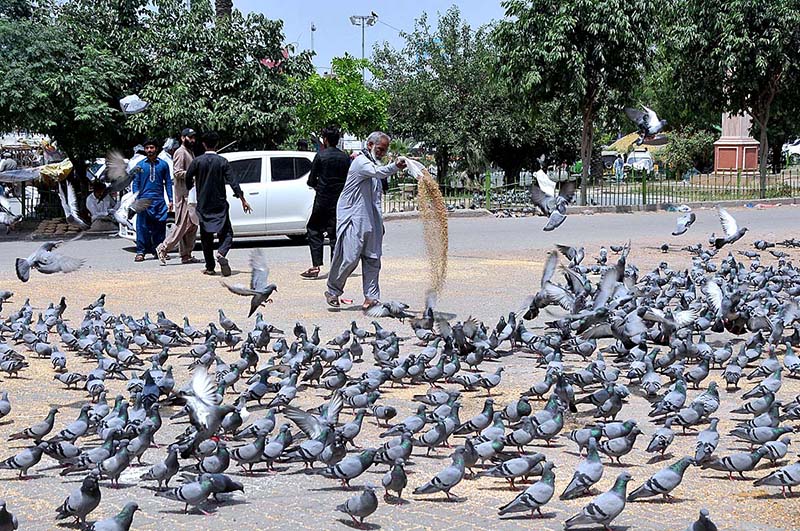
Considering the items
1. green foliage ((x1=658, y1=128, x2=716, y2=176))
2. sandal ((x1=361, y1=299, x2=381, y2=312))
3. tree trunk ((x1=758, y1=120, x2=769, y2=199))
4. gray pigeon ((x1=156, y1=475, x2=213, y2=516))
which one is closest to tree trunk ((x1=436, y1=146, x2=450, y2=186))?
tree trunk ((x1=758, y1=120, x2=769, y2=199))

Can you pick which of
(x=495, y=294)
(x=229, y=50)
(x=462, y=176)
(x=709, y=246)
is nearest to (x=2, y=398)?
(x=495, y=294)

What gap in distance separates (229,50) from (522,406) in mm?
16467

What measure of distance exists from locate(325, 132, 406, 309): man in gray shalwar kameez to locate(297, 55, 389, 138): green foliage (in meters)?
21.3

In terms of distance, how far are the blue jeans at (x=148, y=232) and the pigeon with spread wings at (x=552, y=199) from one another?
5499 millimetres

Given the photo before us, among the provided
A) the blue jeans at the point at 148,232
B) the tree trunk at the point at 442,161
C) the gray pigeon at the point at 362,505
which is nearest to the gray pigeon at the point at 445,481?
the gray pigeon at the point at 362,505

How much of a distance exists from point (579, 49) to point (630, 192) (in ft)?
14.8

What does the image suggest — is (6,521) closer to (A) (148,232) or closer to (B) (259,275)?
(B) (259,275)

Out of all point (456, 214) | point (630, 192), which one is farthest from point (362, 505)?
point (630, 192)

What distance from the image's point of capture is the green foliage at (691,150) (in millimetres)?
48500

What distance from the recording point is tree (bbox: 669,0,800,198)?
27.0m

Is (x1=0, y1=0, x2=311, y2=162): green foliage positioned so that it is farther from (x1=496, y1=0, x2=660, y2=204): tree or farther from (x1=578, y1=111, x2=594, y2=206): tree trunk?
(x1=578, y1=111, x2=594, y2=206): tree trunk

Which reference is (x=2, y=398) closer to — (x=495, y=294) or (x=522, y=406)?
(x=522, y=406)

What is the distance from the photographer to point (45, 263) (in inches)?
447

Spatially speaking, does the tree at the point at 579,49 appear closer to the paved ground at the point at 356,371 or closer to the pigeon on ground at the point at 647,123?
the pigeon on ground at the point at 647,123
